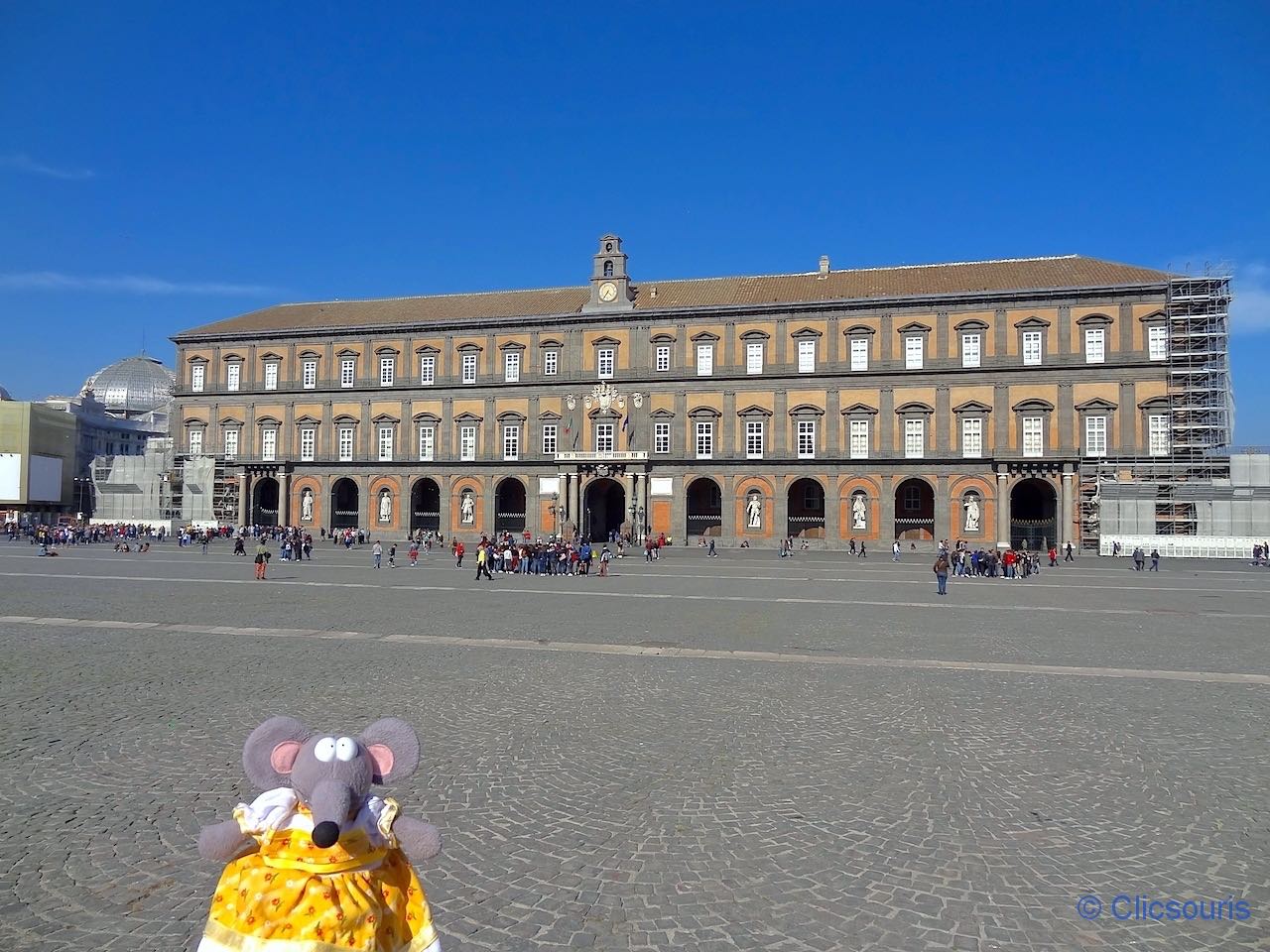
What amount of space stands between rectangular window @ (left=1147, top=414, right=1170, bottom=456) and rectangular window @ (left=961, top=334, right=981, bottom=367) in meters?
9.37

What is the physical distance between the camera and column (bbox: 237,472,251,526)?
58281 mm

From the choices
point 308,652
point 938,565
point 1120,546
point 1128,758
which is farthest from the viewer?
point 1120,546

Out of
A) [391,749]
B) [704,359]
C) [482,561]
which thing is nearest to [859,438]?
[704,359]

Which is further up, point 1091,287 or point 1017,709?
point 1091,287

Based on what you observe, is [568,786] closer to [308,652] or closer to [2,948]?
[2,948]

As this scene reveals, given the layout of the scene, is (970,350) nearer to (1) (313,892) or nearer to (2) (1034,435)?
(2) (1034,435)

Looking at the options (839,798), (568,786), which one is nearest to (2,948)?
(568,786)

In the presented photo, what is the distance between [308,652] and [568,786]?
649cm

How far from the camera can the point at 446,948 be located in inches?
147

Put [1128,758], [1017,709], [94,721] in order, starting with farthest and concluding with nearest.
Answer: [1017,709], [94,721], [1128,758]

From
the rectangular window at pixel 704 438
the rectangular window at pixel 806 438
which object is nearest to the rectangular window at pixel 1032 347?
the rectangular window at pixel 806 438

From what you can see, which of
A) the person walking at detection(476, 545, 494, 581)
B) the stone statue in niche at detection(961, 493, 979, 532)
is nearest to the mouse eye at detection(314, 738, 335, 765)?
the person walking at detection(476, 545, 494, 581)

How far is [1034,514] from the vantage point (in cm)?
5303

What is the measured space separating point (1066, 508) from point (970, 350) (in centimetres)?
1015
